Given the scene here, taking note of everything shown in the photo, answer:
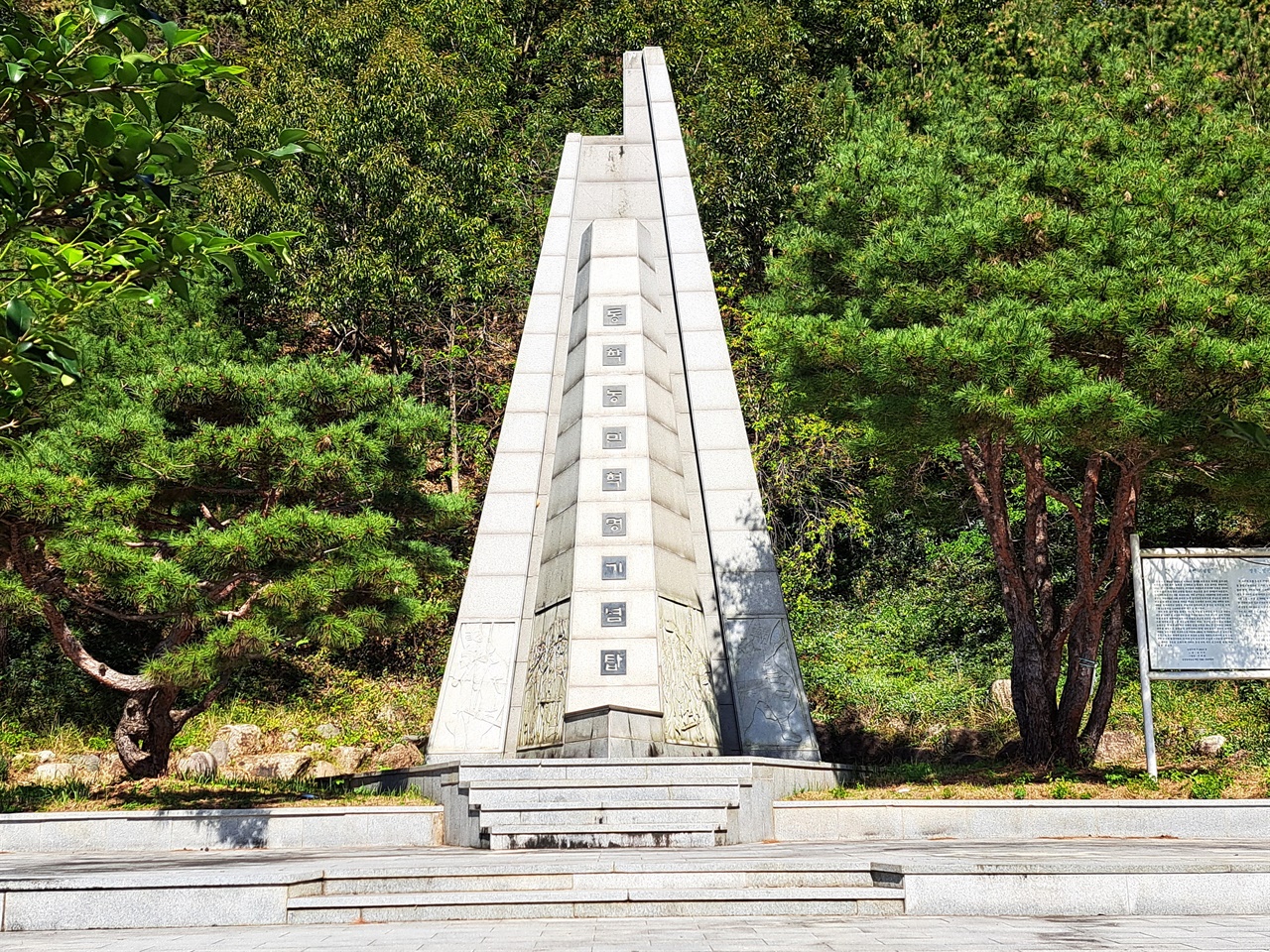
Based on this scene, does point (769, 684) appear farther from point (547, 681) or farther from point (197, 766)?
point (197, 766)

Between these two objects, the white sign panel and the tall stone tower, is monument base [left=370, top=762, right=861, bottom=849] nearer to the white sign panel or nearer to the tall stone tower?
the tall stone tower

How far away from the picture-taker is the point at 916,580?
18688 millimetres

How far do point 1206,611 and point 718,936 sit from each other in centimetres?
746

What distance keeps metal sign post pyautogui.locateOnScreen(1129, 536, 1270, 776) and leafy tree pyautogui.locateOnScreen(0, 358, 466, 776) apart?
701 centimetres

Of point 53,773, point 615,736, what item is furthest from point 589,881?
point 53,773

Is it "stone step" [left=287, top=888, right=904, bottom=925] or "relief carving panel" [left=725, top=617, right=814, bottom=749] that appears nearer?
"stone step" [left=287, top=888, right=904, bottom=925]

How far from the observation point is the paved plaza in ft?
14.5

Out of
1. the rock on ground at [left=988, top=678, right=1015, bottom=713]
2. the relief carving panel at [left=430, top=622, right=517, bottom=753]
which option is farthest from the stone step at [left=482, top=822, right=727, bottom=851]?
the rock on ground at [left=988, top=678, right=1015, bottom=713]

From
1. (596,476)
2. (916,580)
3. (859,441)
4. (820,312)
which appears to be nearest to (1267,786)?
(859,441)

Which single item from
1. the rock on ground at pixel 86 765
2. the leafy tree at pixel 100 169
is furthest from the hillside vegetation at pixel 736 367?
the rock on ground at pixel 86 765

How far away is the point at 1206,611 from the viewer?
10.3 metres

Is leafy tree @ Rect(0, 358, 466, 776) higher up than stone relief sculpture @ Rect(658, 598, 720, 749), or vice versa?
leafy tree @ Rect(0, 358, 466, 776)

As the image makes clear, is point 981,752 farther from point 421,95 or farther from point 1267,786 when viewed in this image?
point 421,95

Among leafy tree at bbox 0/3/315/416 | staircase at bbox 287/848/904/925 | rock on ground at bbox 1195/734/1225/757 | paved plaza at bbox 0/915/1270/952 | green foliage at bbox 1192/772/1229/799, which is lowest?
paved plaza at bbox 0/915/1270/952
